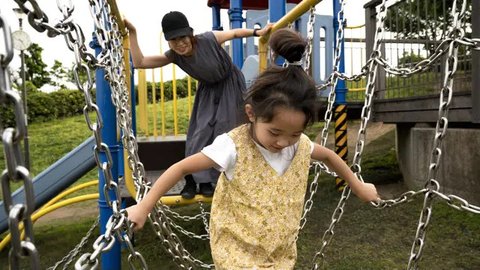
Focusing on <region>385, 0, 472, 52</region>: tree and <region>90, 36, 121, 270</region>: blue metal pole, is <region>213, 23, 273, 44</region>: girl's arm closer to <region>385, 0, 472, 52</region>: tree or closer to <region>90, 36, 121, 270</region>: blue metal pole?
<region>90, 36, 121, 270</region>: blue metal pole

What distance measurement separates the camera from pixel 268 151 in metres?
1.49

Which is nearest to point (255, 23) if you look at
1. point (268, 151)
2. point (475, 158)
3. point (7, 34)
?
point (475, 158)

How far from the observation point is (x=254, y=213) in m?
1.44

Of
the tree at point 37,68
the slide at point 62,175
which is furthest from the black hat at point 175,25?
the tree at point 37,68

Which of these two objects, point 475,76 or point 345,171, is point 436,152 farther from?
point 475,76

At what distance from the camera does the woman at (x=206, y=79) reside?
2.56m

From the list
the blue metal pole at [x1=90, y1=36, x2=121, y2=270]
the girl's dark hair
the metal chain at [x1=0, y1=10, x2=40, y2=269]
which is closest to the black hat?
the blue metal pole at [x1=90, y1=36, x2=121, y2=270]

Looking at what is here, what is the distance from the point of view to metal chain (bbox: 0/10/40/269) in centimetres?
59

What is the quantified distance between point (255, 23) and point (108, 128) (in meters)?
3.29

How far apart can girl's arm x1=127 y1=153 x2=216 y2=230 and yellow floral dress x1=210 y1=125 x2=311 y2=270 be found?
0.39 ft

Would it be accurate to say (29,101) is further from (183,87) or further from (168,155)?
(168,155)

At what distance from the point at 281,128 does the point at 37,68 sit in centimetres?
2162

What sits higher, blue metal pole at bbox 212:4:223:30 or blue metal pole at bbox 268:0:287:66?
blue metal pole at bbox 212:4:223:30

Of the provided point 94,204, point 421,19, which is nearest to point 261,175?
point 421,19
